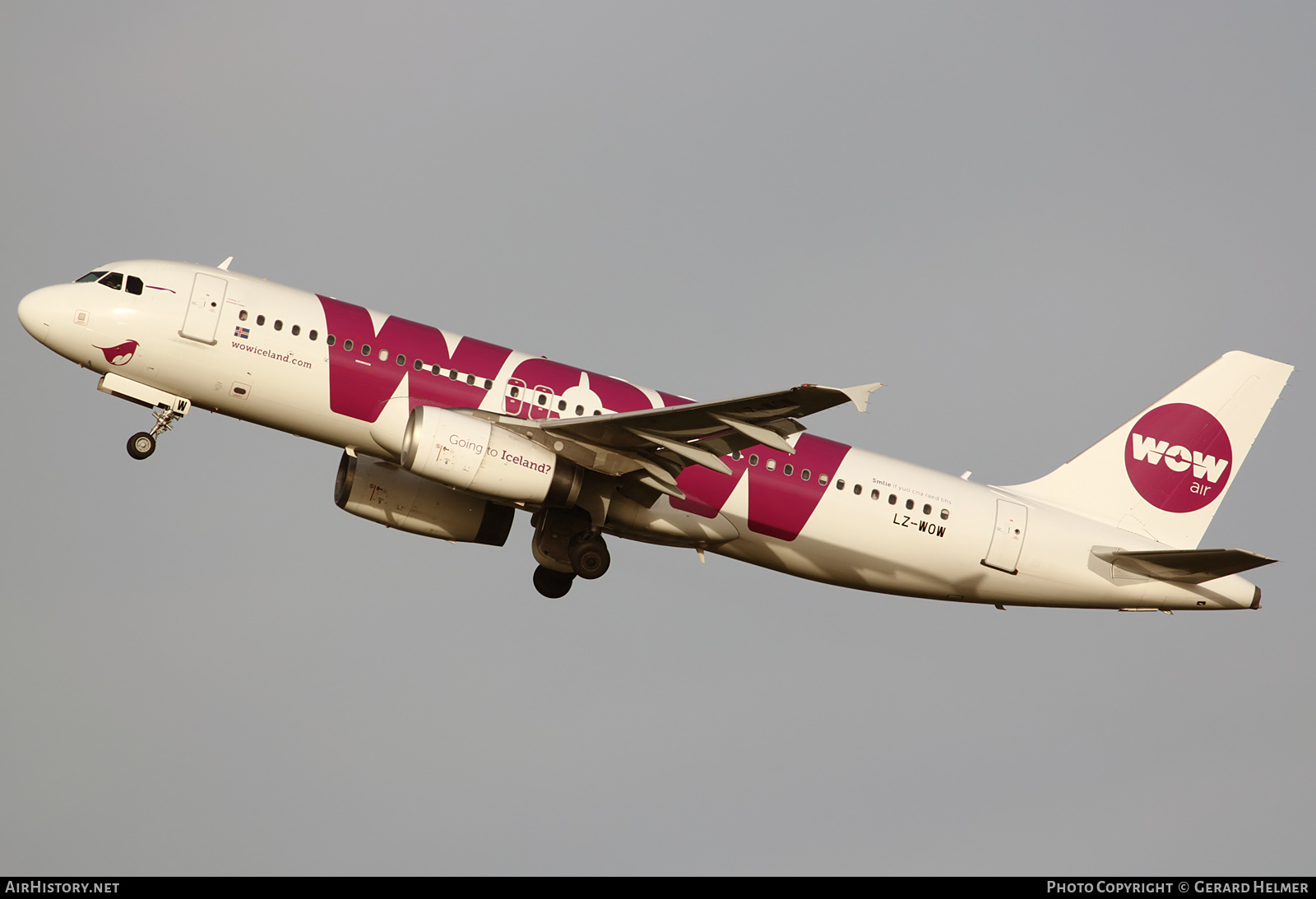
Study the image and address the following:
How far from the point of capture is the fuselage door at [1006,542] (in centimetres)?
3444

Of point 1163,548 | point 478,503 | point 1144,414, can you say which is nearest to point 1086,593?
point 1163,548

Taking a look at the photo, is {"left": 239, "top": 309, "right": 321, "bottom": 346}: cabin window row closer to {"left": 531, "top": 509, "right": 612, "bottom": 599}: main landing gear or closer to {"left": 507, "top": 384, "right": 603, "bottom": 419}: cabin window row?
{"left": 507, "top": 384, "right": 603, "bottom": 419}: cabin window row

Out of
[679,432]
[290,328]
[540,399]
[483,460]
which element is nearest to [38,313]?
[290,328]

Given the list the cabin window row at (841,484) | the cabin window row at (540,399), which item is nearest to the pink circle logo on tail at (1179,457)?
the cabin window row at (841,484)

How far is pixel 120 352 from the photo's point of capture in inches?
1219

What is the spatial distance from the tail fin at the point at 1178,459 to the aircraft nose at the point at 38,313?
24285 millimetres

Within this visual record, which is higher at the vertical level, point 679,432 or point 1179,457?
point 1179,457

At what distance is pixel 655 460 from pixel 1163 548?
13928mm

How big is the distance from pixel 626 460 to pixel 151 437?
11068 millimetres

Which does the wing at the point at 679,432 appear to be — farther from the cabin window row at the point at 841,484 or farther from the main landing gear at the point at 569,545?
the main landing gear at the point at 569,545

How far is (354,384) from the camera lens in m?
31.0

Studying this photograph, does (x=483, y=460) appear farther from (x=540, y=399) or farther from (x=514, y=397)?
(x=540, y=399)

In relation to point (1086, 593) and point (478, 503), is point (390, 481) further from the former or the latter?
point (1086, 593)

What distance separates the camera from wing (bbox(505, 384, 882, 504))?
89.0 feet
